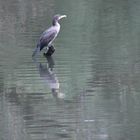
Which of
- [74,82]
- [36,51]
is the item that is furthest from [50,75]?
[36,51]

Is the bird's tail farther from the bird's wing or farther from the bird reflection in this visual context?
the bird reflection

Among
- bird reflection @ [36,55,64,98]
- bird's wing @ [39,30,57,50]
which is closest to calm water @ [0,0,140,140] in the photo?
bird reflection @ [36,55,64,98]

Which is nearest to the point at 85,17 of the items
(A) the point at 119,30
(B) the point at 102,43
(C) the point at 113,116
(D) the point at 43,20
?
(D) the point at 43,20

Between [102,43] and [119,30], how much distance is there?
2245 millimetres

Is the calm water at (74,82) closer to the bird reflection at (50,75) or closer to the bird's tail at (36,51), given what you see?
the bird reflection at (50,75)

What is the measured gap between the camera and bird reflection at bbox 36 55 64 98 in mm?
12938

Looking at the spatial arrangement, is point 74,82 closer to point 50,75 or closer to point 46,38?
point 50,75

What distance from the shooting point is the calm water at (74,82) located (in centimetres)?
1064

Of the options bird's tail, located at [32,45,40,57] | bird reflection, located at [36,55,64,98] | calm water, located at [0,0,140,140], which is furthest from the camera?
bird's tail, located at [32,45,40,57]

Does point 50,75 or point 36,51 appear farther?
point 36,51

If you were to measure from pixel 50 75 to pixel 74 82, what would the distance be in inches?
35.2

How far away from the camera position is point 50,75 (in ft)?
46.6

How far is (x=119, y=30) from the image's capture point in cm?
1984

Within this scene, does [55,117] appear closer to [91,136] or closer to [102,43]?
[91,136]
